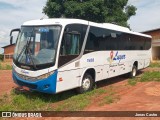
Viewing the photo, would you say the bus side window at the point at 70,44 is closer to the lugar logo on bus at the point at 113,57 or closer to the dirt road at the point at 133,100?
the dirt road at the point at 133,100

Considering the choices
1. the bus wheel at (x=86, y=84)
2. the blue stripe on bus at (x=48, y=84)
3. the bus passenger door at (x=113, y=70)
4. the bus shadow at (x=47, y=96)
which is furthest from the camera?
the bus passenger door at (x=113, y=70)

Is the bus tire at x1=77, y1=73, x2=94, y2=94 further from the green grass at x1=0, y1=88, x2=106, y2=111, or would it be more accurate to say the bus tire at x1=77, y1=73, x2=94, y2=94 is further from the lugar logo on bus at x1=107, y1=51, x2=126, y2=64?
the lugar logo on bus at x1=107, y1=51, x2=126, y2=64

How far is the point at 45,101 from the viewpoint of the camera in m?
9.97

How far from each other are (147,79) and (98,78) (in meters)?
4.30

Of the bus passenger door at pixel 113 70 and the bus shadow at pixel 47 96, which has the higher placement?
the bus passenger door at pixel 113 70

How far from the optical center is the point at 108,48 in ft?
43.0

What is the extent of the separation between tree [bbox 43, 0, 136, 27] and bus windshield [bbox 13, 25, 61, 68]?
18295mm

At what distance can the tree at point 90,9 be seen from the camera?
91.4 feet

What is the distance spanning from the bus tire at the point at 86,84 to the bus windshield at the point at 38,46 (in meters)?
2.37

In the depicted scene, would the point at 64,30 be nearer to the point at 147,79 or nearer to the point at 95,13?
the point at 147,79

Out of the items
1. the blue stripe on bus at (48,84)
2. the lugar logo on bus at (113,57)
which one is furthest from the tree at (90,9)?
the blue stripe on bus at (48,84)

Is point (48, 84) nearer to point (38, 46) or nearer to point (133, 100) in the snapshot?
point (38, 46)

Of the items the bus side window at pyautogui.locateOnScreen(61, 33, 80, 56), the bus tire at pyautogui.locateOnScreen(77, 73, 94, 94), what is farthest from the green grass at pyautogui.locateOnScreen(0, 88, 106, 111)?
the bus side window at pyautogui.locateOnScreen(61, 33, 80, 56)

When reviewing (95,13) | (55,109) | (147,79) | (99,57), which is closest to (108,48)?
(99,57)
